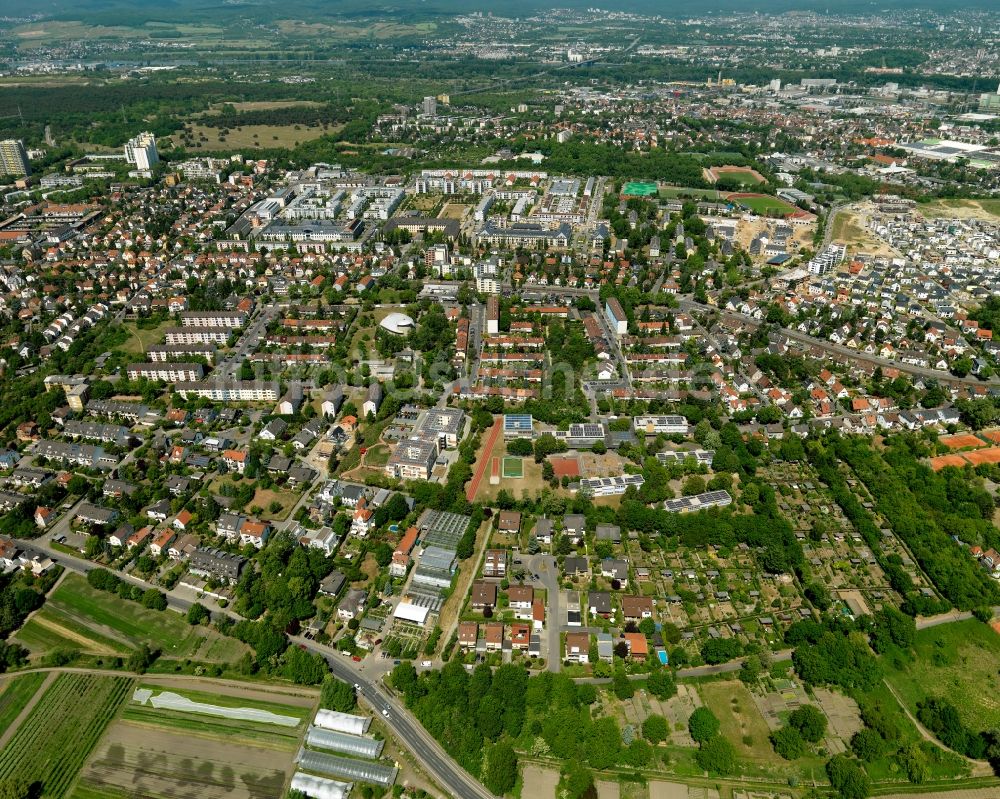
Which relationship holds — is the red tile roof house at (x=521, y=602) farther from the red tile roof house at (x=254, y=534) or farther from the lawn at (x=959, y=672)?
the lawn at (x=959, y=672)

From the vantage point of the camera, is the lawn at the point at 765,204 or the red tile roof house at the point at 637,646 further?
the lawn at the point at 765,204

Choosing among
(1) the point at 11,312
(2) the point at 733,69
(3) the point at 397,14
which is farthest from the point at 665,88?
(3) the point at 397,14

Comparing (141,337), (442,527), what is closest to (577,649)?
(442,527)

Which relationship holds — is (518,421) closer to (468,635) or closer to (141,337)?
(468,635)

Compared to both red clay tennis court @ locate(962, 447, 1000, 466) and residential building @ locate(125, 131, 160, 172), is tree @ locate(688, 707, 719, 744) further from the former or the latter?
residential building @ locate(125, 131, 160, 172)

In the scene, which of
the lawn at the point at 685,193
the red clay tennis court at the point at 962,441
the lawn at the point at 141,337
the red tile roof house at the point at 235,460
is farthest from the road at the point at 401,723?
the lawn at the point at 685,193

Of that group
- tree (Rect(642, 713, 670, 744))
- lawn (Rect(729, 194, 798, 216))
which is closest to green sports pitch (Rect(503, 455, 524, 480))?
tree (Rect(642, 713, 670, 744))

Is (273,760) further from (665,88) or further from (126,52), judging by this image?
(126,52)
